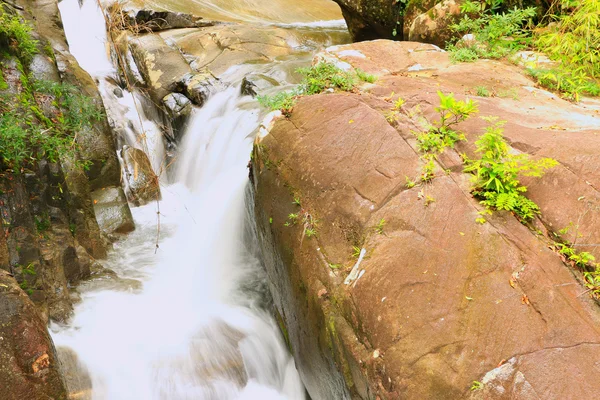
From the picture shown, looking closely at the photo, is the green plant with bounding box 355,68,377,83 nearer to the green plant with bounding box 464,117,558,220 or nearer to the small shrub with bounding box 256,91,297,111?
the small shrub with bounding box 256,91,297,111

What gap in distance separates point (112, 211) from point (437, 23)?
596 centimetres

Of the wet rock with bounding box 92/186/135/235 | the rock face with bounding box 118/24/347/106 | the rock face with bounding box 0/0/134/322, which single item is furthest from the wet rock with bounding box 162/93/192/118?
the wet rock with bounding box 92/186/135/235

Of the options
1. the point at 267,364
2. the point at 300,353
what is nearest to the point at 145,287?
the point at 267,364

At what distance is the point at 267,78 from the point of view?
28.8 ft

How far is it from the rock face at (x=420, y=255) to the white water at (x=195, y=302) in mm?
611

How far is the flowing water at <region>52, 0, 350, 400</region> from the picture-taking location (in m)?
4.22

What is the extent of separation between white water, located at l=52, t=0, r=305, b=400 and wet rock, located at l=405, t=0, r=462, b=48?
3.19 m

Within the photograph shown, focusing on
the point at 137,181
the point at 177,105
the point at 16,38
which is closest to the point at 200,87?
the point at 177,105

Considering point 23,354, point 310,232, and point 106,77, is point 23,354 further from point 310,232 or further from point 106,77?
point 106,77

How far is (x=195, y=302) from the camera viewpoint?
17.7 feet

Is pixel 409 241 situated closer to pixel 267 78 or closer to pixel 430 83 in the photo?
pixel 430 83

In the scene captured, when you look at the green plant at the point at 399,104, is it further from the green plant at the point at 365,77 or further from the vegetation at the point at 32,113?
the vegetation at the point at 32,113

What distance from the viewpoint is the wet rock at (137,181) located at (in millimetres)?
7297

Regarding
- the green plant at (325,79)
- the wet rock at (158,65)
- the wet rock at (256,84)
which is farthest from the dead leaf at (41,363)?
the wet rock at (158,65)
